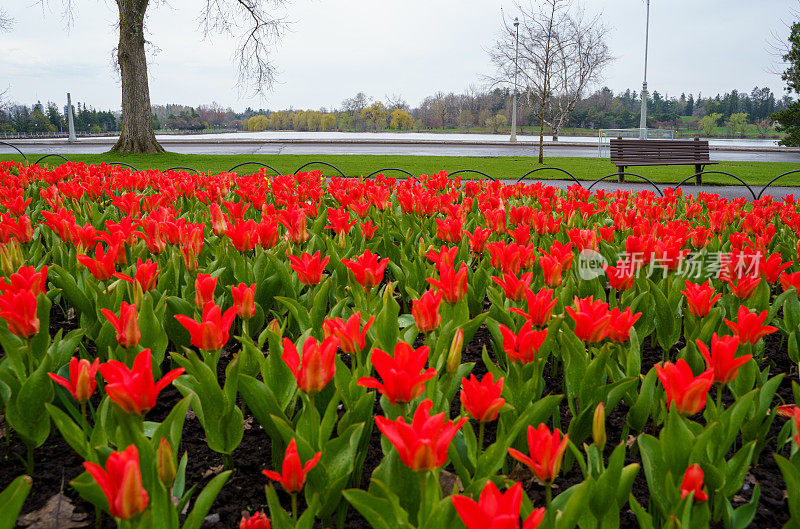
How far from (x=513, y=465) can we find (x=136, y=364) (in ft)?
3.02

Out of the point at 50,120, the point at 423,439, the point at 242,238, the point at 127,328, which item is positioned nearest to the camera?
the point at 423,439

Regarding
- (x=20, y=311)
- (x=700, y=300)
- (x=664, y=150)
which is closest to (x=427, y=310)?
(x=700, y=300)

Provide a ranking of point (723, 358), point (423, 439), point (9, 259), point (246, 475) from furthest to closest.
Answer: point (9, 259) → point (246, 475) → point (723, 358) → point (423, 439)

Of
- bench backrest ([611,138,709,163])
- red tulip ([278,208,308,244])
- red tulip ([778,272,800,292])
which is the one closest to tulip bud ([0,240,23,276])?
red tulip ([278,208,308,244])

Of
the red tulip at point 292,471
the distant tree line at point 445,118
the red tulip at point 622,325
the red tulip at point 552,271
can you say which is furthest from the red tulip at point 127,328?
the distant tree line at point 445,118

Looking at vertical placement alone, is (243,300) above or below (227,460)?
above

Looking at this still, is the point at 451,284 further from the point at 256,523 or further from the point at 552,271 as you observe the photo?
the point at 256,523

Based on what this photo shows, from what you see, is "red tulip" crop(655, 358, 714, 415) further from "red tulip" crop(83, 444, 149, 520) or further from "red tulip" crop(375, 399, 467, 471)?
"red tulip" crop(83, 444, 149, 520)

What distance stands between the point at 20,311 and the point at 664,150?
16.6m

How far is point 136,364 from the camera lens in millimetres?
1077

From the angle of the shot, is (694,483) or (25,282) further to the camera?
(25,282)

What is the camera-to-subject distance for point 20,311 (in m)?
1.42

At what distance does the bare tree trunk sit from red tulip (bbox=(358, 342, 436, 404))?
1924 cm

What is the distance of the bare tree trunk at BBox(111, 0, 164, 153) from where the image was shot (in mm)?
17672
